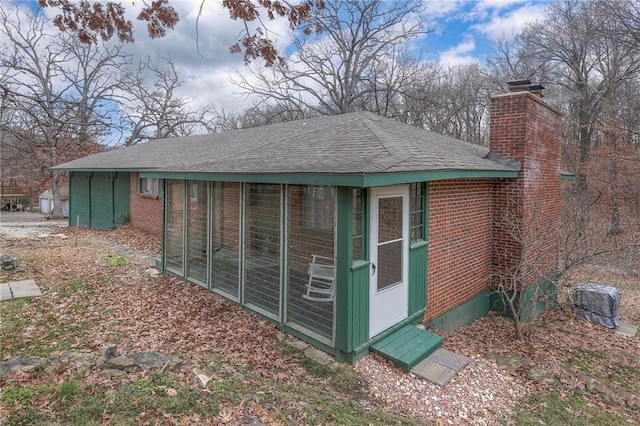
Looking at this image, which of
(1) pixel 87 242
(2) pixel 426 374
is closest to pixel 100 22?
(2) pixel 426 374

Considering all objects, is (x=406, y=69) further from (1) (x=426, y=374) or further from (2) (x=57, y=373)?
(2) (x=57, y=373)

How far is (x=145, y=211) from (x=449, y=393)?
43.1 feet

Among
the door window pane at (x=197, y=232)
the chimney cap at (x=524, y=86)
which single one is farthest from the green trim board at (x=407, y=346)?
the chimney cap at (x=524, y=86)

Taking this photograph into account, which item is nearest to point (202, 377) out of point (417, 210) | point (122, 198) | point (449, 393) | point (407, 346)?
point (407, 346)

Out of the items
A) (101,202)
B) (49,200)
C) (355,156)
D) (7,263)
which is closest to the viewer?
(355,156)

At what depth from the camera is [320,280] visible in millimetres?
5629

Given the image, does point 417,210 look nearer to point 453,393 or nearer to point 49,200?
point 453,393

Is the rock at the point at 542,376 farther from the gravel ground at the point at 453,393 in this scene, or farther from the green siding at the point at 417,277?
the green siding at the point at 417,277

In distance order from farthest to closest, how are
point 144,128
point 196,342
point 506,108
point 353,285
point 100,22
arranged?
point 144,128, point 506,108, point 196,342, point 353,285, point 100,22

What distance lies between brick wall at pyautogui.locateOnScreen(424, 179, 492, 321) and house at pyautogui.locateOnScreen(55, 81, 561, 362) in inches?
1.4

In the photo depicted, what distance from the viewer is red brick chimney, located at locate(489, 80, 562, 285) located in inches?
307

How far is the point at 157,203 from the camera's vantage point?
45.7 feet

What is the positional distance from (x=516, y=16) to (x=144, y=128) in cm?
2640

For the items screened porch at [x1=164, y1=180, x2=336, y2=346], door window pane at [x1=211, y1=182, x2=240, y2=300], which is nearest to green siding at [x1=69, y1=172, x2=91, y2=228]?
screened porch at [x1=164, y1=180, x2=336, y2=346]
